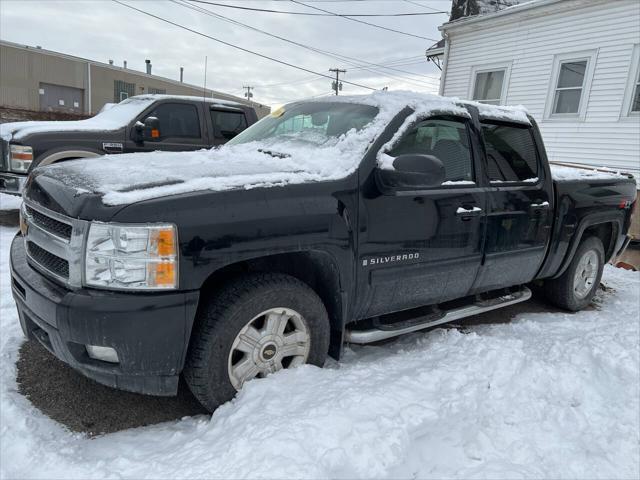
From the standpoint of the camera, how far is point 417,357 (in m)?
3.30

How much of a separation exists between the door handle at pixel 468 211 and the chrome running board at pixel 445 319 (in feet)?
2.42

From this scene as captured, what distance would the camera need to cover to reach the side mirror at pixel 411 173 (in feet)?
9.38

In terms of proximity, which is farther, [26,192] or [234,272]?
[26,192]

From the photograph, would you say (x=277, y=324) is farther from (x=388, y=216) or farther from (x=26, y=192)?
(x=26, y=192)

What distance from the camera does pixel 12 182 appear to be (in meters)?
6.41

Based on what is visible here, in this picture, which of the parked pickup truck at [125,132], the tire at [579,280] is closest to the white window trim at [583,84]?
the tire at [579,280]

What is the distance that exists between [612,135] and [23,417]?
11.8 m

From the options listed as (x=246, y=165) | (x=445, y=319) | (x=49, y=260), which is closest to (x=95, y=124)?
(x=246, y=165)

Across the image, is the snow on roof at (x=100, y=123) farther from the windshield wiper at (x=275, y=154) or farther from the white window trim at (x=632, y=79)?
the white window trim at (x=632, y=79)

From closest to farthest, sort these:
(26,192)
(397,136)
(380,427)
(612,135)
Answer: (380,427), (26,192), (397,136), (612,135)

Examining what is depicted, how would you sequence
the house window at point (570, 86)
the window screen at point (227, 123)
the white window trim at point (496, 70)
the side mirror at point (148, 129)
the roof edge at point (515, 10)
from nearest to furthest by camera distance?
the side mirror at point (148, 129)
the window screen at point (227, 123)
the roof edge at point (515, 10)
the house window at point (570, 86)
the white window trim at point (496, 70)

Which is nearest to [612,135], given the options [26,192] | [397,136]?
[397,136]

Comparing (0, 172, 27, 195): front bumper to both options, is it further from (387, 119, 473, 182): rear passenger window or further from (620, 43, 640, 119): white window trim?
(620, 43, 640, 119): white window trim

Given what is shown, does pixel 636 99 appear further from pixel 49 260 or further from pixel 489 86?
pixel 49 260
